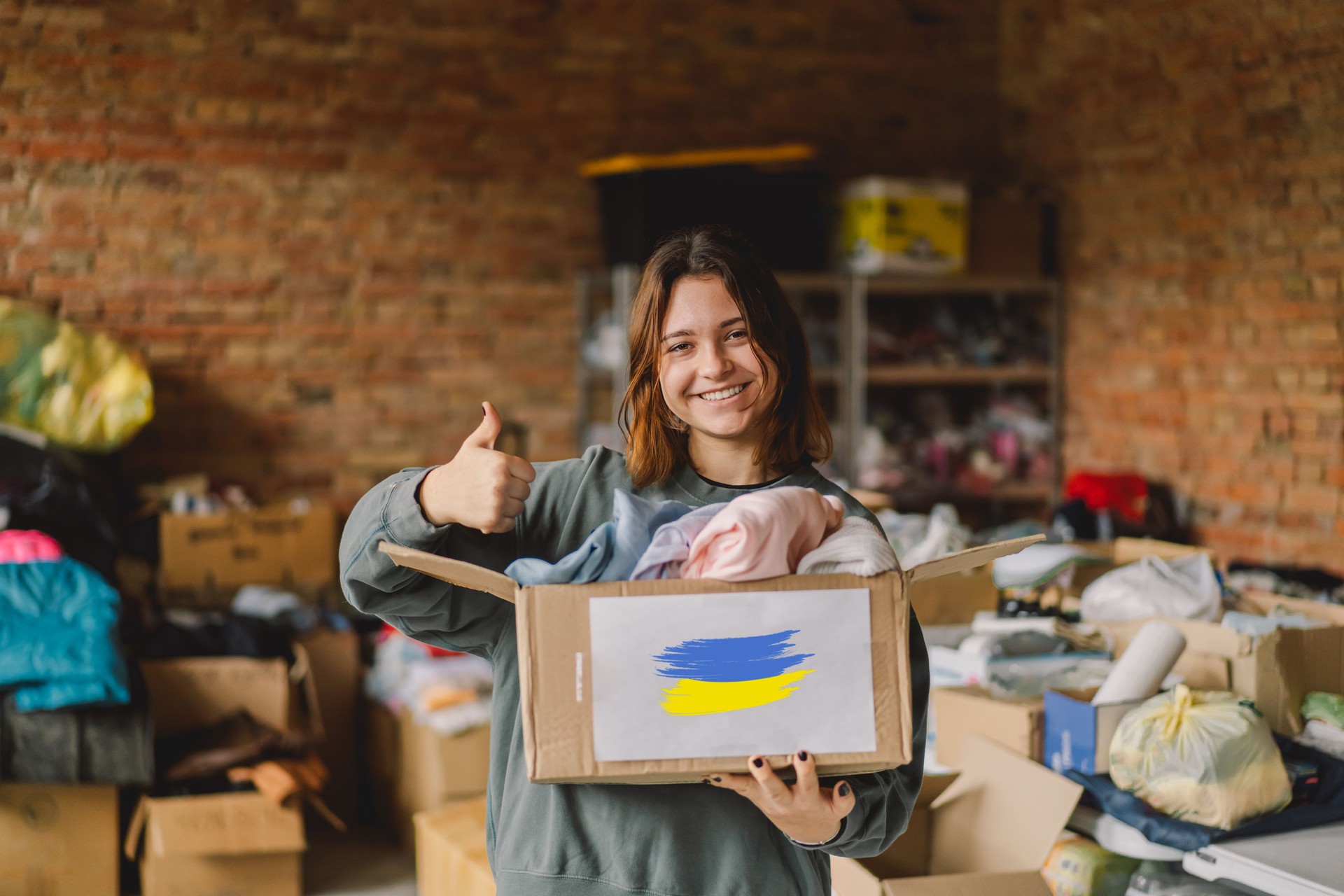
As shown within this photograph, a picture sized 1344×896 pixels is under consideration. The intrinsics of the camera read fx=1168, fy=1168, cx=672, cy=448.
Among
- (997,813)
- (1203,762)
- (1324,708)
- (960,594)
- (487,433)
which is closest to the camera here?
(487,433)

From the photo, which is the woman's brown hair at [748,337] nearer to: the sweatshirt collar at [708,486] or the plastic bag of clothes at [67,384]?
the sweatshirt collar at [708,486]

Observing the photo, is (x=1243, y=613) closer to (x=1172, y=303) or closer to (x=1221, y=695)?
(x=1221, y=695)

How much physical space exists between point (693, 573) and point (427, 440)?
345cm

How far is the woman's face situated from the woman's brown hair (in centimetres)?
1

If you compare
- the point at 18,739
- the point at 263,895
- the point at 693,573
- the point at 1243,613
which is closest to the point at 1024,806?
the point at 1243,613

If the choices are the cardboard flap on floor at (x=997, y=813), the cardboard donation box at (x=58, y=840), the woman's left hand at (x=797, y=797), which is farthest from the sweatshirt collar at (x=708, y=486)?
the cardboard donation box at (x=58, y=840)

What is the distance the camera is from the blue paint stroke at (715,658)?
104 centimetres

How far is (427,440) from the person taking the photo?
4383 millimetres

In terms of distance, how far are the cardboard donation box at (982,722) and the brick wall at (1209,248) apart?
1.93 meters

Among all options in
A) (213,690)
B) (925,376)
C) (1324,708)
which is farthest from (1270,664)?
(213,690)

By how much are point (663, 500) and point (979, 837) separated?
3.53 ft

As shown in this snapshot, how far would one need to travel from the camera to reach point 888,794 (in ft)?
3.91

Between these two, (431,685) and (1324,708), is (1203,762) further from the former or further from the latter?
(431,685)

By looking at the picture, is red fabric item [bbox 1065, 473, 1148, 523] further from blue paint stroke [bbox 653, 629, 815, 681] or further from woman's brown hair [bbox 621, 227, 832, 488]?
blue paint stroke [bbox 653, 629, 815, 681]
